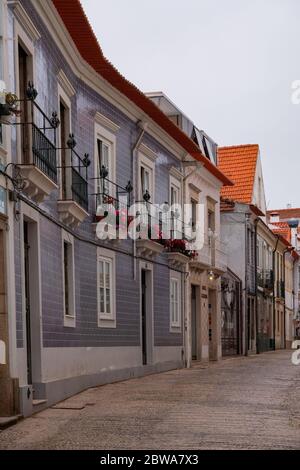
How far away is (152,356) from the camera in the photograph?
2080 centimetres

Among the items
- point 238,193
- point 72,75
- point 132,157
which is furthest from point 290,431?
point 238,193

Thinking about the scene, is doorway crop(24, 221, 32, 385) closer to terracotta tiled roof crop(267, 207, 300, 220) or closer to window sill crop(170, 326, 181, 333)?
window sill crop(170, 326, 181, 333)

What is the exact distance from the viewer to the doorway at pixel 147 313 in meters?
20.8

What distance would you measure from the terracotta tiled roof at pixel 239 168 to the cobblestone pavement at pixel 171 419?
727 inches

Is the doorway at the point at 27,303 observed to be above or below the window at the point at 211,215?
below

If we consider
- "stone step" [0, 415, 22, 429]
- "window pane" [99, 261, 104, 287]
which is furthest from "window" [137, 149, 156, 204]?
"stone step" [0, 415, 22, 429]

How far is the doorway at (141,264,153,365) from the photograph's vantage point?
68.2 feet

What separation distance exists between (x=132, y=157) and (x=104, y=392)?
6376 millimetres

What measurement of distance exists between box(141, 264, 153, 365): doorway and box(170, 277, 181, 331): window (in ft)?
7.56

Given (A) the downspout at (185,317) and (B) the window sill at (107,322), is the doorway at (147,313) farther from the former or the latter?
(A) the downspout at (185,317)

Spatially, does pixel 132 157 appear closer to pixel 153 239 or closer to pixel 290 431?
pixel 153 239

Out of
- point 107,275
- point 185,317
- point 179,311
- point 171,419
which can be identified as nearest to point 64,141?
point 107,275

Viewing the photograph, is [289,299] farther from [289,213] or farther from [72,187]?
[72,187]

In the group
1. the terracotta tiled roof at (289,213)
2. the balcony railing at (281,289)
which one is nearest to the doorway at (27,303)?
the balcony railing at (281,289)
